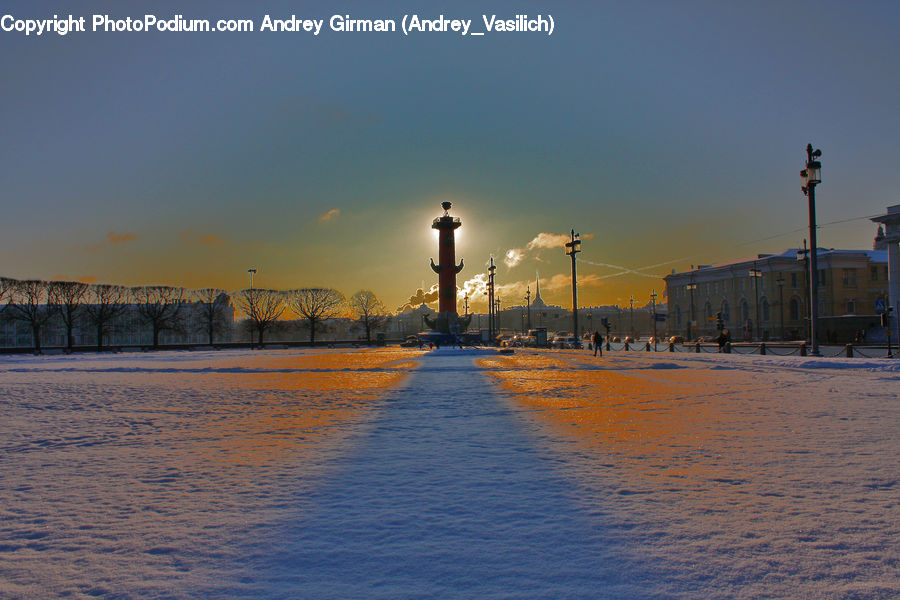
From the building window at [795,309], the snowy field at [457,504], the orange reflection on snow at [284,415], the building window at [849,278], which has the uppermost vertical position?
the building window at [849,278]

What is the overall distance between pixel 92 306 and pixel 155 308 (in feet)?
21.8

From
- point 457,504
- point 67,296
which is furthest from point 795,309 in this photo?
point 67,296

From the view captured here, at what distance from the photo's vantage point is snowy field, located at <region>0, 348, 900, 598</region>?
4.03m

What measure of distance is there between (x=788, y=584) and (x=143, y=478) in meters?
6.24

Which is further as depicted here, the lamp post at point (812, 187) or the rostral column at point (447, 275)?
the rostral column at point (447, 275)

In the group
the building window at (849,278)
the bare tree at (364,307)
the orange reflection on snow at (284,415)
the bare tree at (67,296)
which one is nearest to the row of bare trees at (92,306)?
the bare tree at (67,296)

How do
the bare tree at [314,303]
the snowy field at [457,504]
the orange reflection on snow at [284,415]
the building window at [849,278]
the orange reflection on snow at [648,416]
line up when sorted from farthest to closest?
the bare tree at [314,303] → the building window at [849,278] → the orange reflection on snow at [284,415] → the orange reflection on snow at [648,416] → the snowy field at [457,504]

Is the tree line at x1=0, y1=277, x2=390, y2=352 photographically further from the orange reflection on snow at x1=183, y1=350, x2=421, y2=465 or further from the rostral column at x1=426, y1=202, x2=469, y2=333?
the orange reflection on snow at x1=183, y1=350, x2=421, y2=465

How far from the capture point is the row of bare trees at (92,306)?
68250mm

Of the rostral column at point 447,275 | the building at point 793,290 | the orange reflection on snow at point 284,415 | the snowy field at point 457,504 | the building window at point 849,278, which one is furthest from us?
the building window at point 849,278

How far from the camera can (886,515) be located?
519cm

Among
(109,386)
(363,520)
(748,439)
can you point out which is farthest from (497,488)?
(109,386)

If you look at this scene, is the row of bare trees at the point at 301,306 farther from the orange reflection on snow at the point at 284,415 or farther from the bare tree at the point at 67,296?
the orange reflection on snow at the point at 284,415

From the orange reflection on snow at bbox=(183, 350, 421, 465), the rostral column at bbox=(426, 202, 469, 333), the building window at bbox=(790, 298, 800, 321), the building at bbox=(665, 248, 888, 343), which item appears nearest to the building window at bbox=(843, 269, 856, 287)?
the building at bbox=(665, 248, 888, 343)
